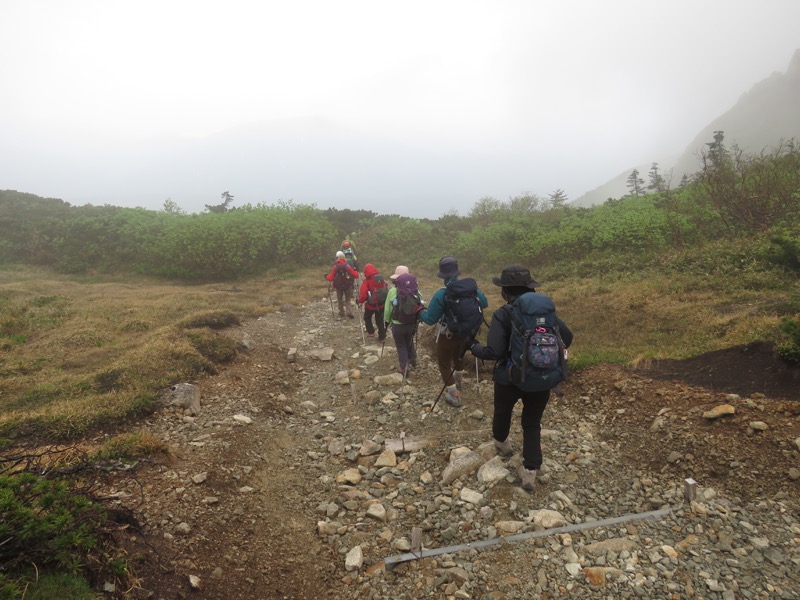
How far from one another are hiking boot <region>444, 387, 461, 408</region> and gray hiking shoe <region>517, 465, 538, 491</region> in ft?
8.56

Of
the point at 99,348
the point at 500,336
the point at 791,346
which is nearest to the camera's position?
the point at 500,336

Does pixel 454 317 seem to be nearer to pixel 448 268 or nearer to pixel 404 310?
pixel 448 268

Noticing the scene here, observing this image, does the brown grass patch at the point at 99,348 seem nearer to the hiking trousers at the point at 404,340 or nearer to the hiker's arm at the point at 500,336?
the hiking trousers at the point at 404,340

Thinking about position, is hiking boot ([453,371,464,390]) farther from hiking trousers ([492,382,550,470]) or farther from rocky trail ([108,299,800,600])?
hiking trousers ([492,382,550,470])

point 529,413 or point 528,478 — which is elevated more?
point 529,413

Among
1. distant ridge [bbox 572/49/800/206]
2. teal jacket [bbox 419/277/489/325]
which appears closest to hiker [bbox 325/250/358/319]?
teal jacket [bbox 419/277/489/325]

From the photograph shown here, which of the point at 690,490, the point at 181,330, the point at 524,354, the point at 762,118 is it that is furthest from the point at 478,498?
the point at 762,118

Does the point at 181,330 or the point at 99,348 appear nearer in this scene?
the point at 99,348

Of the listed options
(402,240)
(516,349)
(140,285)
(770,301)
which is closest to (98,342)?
(516,349)

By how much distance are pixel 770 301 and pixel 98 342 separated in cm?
1756

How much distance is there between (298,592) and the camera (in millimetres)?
4383

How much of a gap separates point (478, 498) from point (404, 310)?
14.6 ft

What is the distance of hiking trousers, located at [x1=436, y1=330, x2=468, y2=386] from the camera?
7.91m

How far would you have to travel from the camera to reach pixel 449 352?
8141 mm
